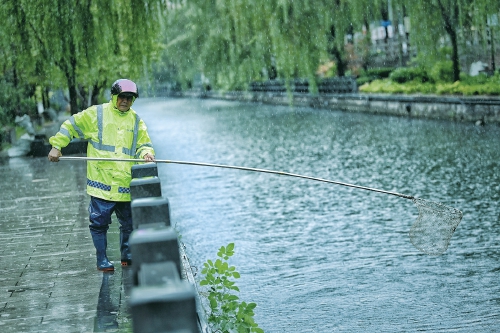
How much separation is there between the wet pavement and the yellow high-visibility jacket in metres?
0.74

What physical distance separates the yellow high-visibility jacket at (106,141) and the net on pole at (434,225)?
235 cm

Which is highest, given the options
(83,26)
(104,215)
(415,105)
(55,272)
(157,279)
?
(83,26)

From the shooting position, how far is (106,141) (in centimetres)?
675

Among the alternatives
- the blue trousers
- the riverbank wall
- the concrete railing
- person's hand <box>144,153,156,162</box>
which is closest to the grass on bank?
the riverbank wall

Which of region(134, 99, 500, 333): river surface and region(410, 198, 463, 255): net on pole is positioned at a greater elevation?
region(410, 198, 463, 255): net on pole

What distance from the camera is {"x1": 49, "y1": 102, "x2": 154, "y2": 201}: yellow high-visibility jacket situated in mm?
6742

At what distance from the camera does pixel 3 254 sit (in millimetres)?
8031

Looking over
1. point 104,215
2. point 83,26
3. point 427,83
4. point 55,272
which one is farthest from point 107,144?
point 427,83

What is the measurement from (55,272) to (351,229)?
4.36m

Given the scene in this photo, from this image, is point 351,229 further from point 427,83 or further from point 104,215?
point 427,83

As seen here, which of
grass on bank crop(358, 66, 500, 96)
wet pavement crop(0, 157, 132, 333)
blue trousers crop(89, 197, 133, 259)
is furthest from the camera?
grass on bank crop(358, 66, 500, 96)

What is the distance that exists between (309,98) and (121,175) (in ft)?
116

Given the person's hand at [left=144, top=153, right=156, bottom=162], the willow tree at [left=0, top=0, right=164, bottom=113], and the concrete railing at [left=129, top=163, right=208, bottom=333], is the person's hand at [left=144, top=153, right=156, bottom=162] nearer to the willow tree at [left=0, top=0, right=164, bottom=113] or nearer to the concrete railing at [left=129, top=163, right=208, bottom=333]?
the concrete railing at [left=129, top=163, right=208, bottom=333]

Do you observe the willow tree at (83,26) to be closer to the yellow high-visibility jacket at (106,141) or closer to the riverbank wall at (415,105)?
the yellow high-visibility jacket at (106,141)
